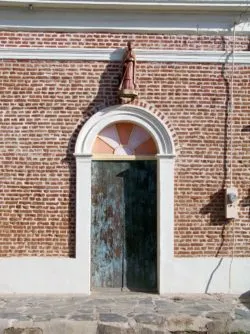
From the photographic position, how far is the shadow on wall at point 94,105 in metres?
9.55

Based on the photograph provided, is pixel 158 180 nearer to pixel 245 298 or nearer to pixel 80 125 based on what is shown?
pixel 80 125

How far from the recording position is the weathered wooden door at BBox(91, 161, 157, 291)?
9.76 m

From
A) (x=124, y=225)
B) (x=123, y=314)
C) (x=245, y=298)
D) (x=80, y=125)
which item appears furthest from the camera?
(x=124, y=225)

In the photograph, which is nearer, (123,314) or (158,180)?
(123,314)

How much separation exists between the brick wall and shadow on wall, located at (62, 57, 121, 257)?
18 millimetres

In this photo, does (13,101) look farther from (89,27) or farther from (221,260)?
(221,260)

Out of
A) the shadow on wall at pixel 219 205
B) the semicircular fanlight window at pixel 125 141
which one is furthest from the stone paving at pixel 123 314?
the semicircular fanlight window at pixel 125 141

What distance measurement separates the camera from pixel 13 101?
379 inches

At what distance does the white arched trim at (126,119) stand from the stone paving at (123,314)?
261 cm

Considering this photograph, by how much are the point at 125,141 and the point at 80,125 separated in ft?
2.92

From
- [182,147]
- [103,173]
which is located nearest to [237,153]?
[182,147]

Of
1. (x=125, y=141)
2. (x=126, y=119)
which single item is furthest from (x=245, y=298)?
(x=126, y=119)

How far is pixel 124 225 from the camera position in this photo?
983 cm

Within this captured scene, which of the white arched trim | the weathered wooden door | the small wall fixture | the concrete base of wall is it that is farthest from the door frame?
the small wall fixture
